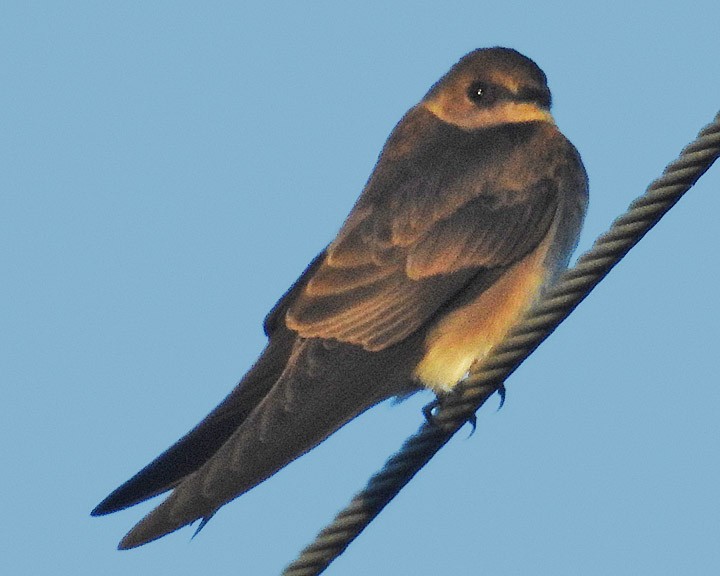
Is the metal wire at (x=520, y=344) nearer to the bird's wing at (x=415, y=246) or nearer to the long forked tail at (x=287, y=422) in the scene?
the long forked tail at (x=287, y=422)

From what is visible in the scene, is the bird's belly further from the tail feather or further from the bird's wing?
the tail feather

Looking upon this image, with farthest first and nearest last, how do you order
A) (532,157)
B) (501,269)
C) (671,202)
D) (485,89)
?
Answer: (485,89), (532,157), (501,269), (671,202)

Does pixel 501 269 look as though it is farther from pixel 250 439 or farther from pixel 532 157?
pixel 250 439

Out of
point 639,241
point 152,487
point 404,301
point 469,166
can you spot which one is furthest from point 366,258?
point 639,241

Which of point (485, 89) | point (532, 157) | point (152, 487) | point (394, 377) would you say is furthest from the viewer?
point (485, 89)

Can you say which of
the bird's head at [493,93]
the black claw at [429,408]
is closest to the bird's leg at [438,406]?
the black claw at [429,408]

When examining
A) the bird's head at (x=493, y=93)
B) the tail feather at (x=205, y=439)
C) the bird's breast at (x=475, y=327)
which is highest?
the bird's head at (x=493, y=93)
